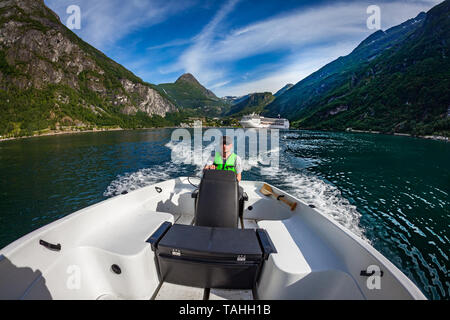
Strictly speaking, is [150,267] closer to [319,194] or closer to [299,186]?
[319,194]

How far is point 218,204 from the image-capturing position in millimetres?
2916

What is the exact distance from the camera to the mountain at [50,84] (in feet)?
280

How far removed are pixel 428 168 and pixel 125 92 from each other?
181 m

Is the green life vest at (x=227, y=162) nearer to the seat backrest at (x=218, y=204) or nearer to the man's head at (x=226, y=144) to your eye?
the man's head at (x=226, y=144)

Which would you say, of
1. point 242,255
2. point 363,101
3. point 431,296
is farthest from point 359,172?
point 363,101

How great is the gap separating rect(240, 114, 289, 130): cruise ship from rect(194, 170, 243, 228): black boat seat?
100967 millimetres

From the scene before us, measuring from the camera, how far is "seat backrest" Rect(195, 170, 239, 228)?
289 cm

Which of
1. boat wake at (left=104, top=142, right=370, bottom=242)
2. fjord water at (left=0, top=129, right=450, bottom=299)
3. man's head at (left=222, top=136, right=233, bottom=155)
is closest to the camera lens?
man's head at (left=222, top=136, right=233, bottom=155)

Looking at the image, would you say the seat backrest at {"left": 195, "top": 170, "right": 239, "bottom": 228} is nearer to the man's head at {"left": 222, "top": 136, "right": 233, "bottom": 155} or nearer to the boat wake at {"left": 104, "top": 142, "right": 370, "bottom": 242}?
the man's head at {"left": 222, "top": 136, "right": 233, "bottom": 155}

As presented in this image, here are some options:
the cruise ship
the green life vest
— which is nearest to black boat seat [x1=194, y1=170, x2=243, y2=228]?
the green life vest

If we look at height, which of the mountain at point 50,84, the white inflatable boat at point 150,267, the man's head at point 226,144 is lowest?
the white inflatable boat at point 150,267

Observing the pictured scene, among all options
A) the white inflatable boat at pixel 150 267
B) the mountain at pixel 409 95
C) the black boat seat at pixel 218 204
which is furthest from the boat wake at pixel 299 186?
A: the mountain at pixel 409 95

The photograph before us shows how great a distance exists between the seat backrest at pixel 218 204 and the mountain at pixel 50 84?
87247 mm
